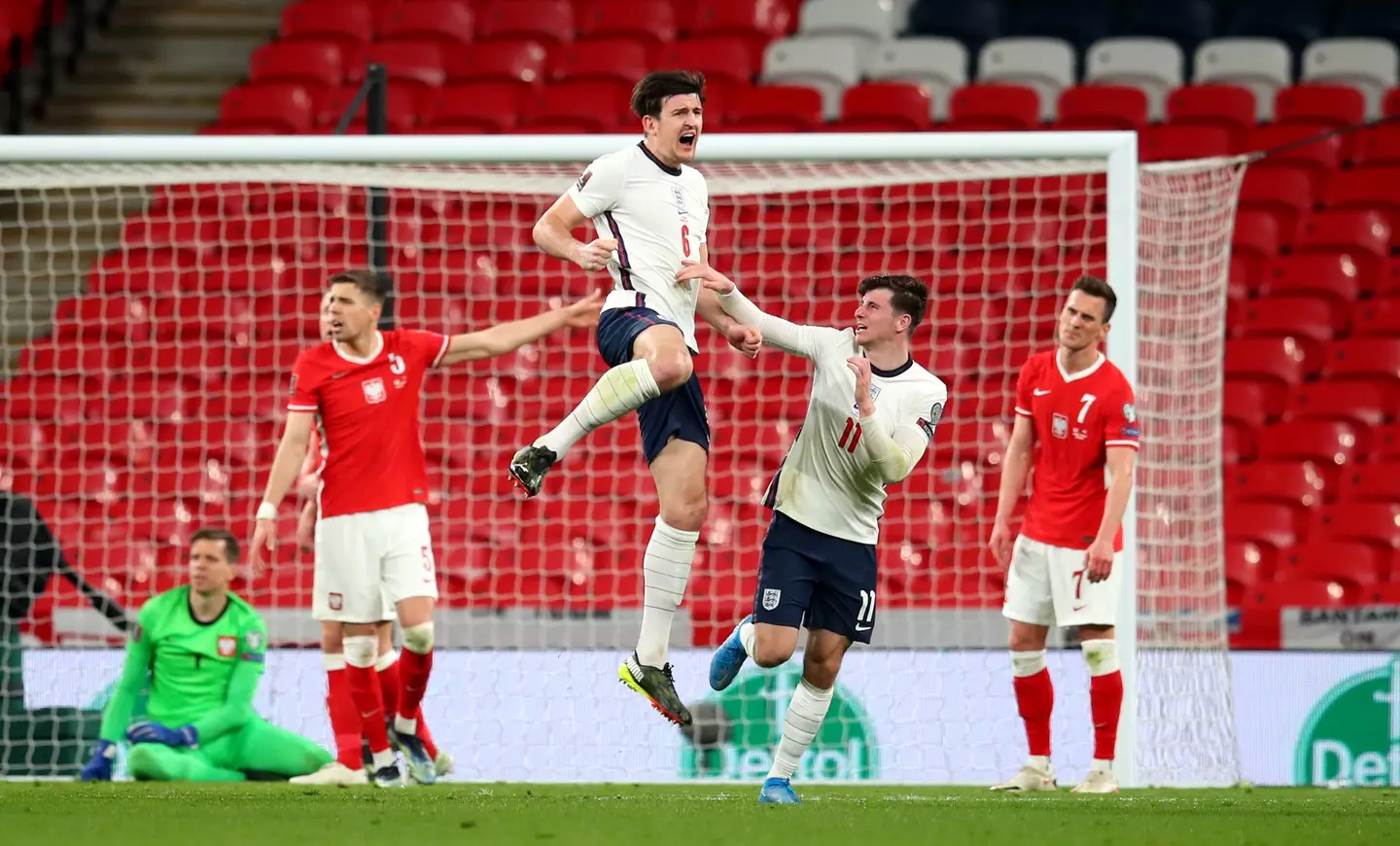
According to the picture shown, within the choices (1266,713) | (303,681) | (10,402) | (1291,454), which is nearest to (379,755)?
(303,681)

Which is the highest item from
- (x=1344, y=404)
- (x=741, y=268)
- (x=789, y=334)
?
(x=741, y=268)

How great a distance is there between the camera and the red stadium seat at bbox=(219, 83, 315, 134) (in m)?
12.7

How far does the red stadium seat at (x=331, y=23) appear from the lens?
13.6 meters

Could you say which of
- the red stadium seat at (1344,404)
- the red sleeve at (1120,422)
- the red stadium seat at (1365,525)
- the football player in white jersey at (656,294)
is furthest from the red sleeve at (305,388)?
the red stadium seat at (1344,404)

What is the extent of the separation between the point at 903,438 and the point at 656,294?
971 mm

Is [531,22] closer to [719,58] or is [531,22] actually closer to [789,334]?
[719,58]

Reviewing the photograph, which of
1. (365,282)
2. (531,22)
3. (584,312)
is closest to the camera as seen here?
(584,312)

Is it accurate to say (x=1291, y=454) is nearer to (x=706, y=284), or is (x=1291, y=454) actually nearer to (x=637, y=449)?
(x=637, y=449)

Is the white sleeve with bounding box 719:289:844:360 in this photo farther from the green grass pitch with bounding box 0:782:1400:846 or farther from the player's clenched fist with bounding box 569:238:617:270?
the green grass pitch with bounding box 0:782:1400:846

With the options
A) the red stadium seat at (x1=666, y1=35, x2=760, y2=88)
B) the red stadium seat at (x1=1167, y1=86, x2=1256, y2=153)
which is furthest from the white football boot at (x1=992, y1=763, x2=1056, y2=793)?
the red stadium seat at (x1=666, y1=35, x2=760, y2=88)

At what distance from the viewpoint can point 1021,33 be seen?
Result: 14.2 m

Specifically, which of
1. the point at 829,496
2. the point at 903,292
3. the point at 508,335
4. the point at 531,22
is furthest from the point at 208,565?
the point at 531,22

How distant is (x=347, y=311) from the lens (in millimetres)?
6977

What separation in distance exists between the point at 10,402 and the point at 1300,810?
798cm
